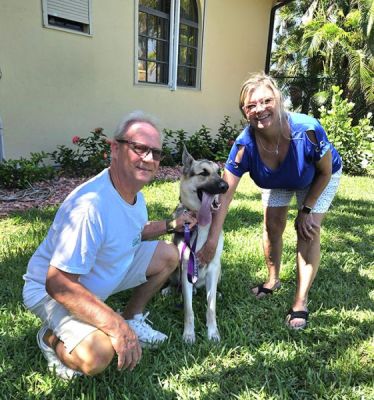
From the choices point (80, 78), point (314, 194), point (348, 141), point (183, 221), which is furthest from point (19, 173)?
point (348, 141)

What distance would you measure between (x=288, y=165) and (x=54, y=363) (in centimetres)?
201

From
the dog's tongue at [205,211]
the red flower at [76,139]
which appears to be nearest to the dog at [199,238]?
the dog's tongue at [205,211]

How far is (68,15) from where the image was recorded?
6.57 m

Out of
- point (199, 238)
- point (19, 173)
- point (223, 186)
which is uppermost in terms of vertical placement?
point (223, 186)

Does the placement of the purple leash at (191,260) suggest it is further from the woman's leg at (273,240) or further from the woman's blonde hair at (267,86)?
the woman's blonde hair at (267,86)

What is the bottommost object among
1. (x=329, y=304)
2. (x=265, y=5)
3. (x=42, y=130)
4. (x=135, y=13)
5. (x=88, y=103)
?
(x=329, y=304)

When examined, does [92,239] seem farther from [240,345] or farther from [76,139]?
[76,139]

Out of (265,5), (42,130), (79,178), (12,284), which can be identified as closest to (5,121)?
(42,130)

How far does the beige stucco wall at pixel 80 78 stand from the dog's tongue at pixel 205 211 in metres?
4.56

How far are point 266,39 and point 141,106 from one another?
6385 mm

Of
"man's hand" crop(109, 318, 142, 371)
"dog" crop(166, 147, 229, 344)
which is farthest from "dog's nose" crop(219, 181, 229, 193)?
"man's hand" crop(109, 318, 142, 371)

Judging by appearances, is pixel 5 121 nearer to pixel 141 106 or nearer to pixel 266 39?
pixel 141 106

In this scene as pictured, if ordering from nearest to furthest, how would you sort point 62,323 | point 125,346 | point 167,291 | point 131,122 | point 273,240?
point 125,346
point 62,323
point 131,122
point 167,291
point 273,240

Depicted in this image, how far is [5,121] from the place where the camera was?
20.0 ft
